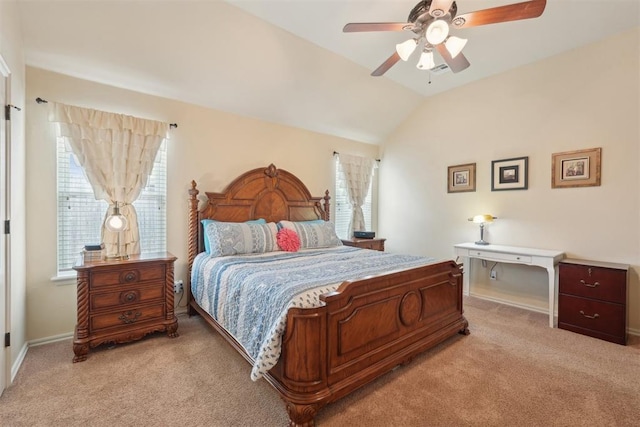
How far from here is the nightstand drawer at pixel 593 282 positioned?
267 centimetres

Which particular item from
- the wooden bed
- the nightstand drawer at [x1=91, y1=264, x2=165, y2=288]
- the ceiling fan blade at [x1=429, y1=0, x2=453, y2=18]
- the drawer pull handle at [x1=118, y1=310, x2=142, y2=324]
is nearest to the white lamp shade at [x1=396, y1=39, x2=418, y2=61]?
the ceiling fan blade at [x1=429, y1=0, x2=453, y2=18]

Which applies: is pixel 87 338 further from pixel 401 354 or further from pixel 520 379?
pixel 520 379

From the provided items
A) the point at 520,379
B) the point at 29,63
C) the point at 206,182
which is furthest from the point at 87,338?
the point at 520,379

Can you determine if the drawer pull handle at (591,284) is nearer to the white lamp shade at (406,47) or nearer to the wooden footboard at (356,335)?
the wooden footboard at (356,335)

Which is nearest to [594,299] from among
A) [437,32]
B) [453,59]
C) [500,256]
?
[500,256]

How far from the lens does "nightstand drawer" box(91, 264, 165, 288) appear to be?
94.1 inches

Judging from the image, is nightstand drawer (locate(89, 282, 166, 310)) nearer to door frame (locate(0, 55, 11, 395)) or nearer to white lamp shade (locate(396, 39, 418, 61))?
door frame (locate(0, 55, 11, 395))

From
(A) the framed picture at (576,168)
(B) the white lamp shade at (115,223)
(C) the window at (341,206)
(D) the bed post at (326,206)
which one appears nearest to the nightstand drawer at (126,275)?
(B) the white lamp shade at (115,223)

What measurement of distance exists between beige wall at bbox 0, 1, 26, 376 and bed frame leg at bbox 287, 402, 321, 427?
208 centimetres

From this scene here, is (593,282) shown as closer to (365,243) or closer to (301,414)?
(365,243)

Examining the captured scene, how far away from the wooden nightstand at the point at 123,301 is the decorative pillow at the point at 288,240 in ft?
3.87

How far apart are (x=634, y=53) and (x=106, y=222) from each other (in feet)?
17.8

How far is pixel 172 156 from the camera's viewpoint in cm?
325

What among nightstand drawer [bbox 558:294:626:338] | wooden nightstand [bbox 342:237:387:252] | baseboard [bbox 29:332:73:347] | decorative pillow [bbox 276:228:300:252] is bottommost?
baseboard [bbox 29:332:73:347]
